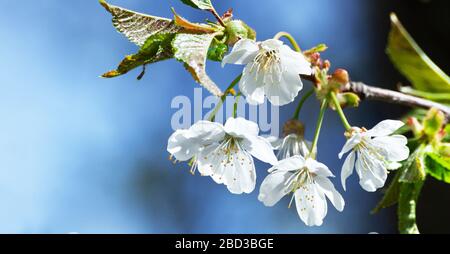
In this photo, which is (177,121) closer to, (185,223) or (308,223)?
(308,223)

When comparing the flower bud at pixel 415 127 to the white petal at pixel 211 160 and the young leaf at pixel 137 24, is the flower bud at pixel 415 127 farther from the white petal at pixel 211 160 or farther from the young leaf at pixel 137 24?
the young leaf at pixel 137 24

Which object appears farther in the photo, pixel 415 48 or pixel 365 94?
pixel 415 48

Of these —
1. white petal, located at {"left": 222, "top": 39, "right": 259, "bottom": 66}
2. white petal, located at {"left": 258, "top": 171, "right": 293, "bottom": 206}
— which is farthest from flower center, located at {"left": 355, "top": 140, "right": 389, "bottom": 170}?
white petal, located at {"left": 222, "top": 39, "right": 259, "bottom": 66}

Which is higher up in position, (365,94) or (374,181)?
(365,94)

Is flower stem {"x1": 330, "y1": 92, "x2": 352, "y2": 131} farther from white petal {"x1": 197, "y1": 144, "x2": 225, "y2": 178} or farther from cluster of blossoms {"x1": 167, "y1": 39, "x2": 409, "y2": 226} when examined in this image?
white petal {"x1": 197, "y1": 144, "x2": 225, "y2": 178}

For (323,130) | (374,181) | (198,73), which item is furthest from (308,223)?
(323,130)

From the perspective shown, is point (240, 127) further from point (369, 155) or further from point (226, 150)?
point (369, 155)
